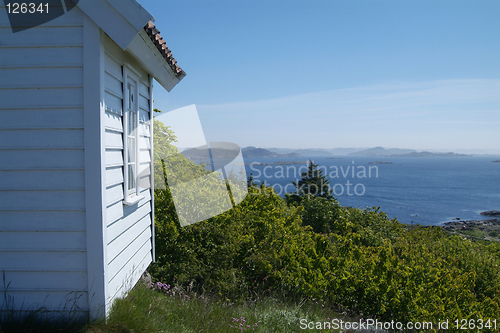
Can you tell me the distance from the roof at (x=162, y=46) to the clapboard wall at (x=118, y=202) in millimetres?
431

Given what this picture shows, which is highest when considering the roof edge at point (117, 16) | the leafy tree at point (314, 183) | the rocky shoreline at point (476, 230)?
the roof edge at point (117, 16)

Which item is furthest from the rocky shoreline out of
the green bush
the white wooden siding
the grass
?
the white wooden siding

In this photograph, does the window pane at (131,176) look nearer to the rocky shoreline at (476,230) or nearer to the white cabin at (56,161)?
the white cabin at (56,161)

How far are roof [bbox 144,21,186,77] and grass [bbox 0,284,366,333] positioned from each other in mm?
3220

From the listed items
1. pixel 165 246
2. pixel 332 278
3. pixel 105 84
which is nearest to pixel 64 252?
pixel 105 84

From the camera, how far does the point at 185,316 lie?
411 centimetres

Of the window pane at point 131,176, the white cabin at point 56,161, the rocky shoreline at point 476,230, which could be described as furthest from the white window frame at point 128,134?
the rocky shoreline at point 476,230

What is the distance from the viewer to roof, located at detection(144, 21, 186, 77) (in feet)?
12.0

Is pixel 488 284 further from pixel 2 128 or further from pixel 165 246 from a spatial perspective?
pixel 2 128

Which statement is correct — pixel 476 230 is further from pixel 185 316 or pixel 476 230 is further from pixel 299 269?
pixel 185 316

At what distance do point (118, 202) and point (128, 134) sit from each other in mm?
1087

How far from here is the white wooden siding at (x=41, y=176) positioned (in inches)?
119

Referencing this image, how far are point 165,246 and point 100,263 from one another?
9.02 ft

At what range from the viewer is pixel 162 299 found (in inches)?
178
